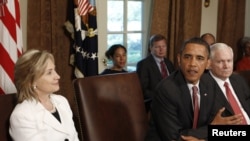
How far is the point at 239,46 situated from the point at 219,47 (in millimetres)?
2155

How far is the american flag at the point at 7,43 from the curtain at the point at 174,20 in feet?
5.53

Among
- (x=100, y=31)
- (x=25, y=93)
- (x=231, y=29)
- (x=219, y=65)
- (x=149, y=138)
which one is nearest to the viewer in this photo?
(x=25, y=93)

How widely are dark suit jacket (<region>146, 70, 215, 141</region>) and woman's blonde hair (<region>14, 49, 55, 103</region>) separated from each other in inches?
23.6

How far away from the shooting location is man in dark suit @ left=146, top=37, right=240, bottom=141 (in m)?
1.75

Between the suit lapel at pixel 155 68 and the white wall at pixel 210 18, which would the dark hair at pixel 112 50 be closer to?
the suit lapel at pixel 155 68

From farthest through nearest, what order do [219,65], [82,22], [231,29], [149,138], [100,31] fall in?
[231,29]
[100,31]
[82,22]
[219,65]
[149,138]

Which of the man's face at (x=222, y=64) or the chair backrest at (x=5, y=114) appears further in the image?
the man's face at (x=222, y=64)

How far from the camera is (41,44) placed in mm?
3098

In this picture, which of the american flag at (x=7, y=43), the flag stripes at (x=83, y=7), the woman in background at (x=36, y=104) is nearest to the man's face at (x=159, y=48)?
the flag stripes at (x=83, y=7)

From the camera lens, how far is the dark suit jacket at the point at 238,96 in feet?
6.68

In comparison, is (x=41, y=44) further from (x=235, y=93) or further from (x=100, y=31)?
(x=235, y=93)

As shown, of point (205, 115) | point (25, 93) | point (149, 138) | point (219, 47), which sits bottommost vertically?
point (149, 138)

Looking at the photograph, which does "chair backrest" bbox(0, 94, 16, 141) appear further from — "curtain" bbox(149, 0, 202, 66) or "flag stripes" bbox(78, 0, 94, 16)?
"curtain" bbox(149, 0, 202, 66)

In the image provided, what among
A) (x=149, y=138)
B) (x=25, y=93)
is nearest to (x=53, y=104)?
(x=25, y=93)
